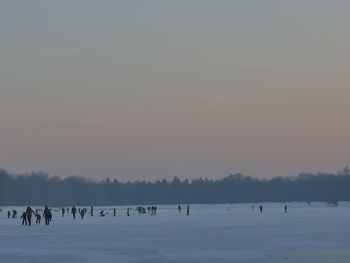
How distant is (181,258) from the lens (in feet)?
68.0

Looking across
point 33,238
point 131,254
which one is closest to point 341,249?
point 131,254

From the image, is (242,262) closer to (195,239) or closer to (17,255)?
(17,255)

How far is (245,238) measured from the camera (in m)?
29.7

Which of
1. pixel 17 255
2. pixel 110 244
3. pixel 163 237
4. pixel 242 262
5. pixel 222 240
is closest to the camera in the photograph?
pixel 242 262

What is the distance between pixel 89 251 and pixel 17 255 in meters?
2.25

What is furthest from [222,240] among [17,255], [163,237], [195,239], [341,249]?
[17,255]

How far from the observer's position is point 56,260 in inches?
809

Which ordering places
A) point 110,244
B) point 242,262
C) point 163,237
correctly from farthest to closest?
point 163,237 < point 110,244 < point 242,262

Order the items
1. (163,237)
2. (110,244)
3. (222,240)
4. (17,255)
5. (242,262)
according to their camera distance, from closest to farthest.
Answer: (242,262) < (17,255) < (110,244) < (222,240) < (163,237)

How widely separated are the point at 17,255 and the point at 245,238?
33.9ft

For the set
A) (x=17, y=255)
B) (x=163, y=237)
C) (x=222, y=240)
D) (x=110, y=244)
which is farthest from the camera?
(x=163, y=237)

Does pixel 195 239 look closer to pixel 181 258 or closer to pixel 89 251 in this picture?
pixel 89 251

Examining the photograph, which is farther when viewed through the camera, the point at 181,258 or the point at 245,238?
the point at 245,238

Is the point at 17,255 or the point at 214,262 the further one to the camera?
the point at 17,255
